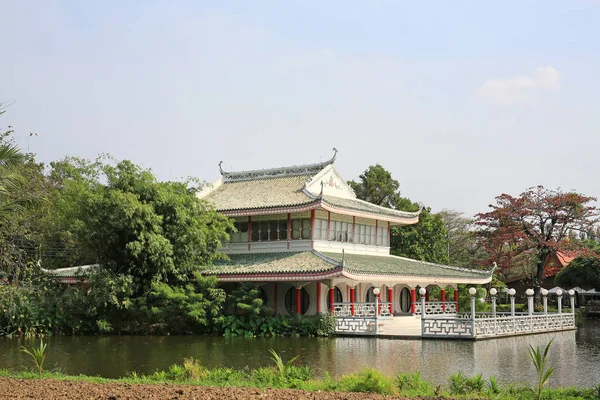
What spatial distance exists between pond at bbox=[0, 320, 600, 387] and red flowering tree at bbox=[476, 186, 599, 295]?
14992 millimetres

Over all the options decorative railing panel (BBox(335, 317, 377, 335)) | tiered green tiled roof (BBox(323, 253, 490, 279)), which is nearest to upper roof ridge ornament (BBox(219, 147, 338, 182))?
tiered green tiled roof (BBox(323, 253, 490, 279))


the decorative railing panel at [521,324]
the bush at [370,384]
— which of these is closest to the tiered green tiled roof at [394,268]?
the decorative railing panel at [521,324]

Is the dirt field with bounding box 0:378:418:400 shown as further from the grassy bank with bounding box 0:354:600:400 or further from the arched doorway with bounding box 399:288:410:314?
the arched doorway with bounding box 399:288:410:314

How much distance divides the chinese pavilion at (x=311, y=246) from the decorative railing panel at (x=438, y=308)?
21.0 inches

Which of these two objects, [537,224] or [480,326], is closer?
[480,326]

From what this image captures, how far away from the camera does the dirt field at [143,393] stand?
11266 mm

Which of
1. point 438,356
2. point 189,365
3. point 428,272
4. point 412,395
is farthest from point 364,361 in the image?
point 428,272

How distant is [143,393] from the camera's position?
11.6 metres

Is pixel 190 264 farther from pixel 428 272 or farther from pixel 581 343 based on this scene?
pixel 581 343

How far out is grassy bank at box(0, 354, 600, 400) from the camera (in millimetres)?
12109

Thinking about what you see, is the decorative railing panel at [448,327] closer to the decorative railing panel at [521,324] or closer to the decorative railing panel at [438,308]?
the decorative railing panel at [521,324]

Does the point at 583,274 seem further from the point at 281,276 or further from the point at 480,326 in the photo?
the point at 281,276

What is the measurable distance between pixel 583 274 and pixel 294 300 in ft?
73.0

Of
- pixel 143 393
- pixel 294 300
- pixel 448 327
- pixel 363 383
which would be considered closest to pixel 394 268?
pixel 294 300
